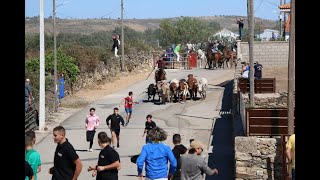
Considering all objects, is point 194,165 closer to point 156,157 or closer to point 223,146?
point 156,157

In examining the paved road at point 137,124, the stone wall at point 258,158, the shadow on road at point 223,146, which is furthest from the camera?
the paved road at point 137,124

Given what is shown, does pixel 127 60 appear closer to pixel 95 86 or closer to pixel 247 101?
pixel 95 86

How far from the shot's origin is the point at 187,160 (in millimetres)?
9383

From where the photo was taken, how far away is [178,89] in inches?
1252

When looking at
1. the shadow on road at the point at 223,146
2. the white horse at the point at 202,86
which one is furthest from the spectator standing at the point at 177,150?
the white horse at the point at 202,86

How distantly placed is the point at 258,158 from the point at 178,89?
17386mm

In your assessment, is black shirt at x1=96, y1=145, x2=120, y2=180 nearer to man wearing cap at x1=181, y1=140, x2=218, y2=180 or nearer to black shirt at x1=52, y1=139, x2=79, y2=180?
black shirt at x1=52, y1=139, x2=79, y2=180

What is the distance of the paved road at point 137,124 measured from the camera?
62.4ft

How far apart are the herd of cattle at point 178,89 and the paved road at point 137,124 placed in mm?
476

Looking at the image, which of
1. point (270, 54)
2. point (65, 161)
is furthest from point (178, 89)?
point (65, 161)

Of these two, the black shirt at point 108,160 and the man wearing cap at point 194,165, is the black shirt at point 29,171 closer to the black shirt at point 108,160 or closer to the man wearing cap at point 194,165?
the black shirt at point 108,160
